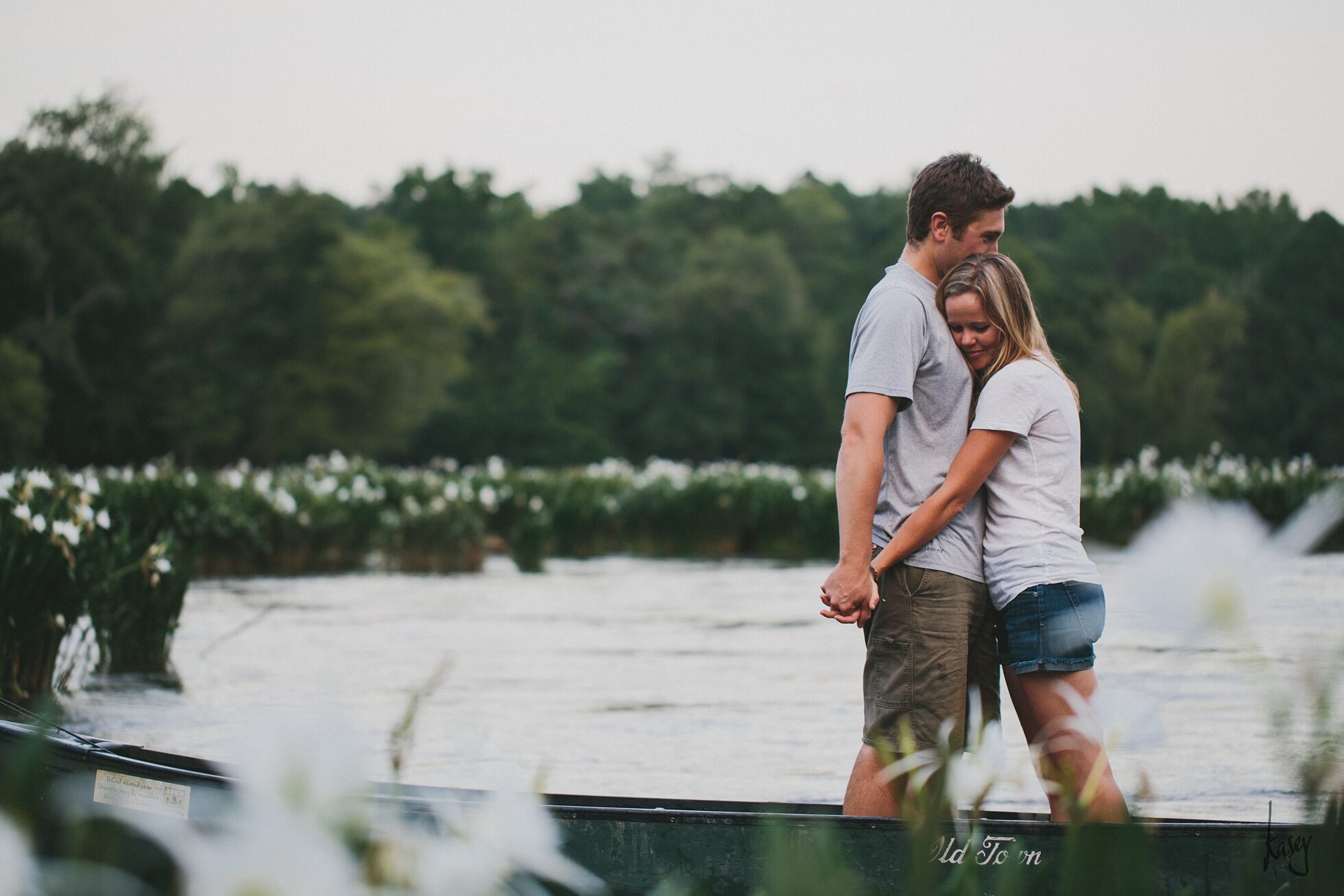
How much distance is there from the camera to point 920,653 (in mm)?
3055

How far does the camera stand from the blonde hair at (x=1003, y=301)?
3.11 meters

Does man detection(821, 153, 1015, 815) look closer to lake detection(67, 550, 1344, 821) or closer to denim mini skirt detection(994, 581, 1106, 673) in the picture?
denim mini skirt detection(994, 581, 1106, 673)

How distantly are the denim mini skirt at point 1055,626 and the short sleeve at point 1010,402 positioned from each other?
353mm

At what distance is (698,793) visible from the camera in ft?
16.6

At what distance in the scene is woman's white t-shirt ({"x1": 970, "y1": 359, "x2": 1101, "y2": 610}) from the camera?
3.01 m

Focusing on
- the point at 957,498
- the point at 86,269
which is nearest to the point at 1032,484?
the point at 957,498

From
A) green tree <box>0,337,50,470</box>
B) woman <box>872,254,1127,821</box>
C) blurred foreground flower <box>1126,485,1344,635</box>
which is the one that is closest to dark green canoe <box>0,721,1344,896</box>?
woman <box>872,254,1127,821</box>

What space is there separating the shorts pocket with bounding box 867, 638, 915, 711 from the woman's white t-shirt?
247 millimetres

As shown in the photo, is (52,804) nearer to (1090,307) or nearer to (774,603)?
(774,603)

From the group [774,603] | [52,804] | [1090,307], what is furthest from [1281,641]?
[1090,307]

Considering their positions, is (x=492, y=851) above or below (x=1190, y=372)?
below

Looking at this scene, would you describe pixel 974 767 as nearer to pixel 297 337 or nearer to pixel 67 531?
pixel 67 531

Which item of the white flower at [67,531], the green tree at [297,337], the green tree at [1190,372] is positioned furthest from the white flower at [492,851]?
the green tree at [1190,372]

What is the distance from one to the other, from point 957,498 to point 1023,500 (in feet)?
0.52
